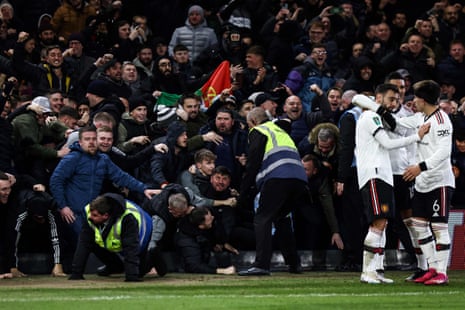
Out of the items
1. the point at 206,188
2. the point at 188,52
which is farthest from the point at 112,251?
the point at 188,52

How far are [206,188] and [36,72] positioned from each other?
3.96 metres

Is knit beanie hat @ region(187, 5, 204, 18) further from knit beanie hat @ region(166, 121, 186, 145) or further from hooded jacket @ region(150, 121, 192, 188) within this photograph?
knit beanie hat @ region(166, 121, 186, 145)

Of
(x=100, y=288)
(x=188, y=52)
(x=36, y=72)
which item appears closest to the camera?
(x=100, y=288)

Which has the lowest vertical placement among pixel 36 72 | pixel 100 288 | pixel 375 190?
pixel 100 288

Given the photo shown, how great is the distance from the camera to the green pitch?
11.9 meters

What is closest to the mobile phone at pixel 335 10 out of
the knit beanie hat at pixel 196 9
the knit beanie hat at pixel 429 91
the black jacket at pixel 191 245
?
the knit beanie hat at pixel 196 9

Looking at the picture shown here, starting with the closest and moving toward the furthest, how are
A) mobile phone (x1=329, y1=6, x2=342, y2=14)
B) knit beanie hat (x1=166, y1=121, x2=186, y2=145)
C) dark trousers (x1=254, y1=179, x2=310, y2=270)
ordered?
dark trousers (x1=254, y1=179, x2=310, y2=270)
knit beanie hat (x1=166, y1=121, x2=186, y2=145)
mobile phone (x1=329, y1=6, x2=342, y2=14)

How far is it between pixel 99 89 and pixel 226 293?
617cm

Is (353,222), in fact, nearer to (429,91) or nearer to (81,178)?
(429,91)

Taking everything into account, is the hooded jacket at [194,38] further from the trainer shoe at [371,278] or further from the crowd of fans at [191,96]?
the trainer shoe at [371,278]

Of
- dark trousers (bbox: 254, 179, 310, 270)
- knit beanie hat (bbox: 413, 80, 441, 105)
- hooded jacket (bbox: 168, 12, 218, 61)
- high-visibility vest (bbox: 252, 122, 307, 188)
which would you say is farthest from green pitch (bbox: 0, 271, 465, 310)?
hooded jacket (bbox: 168, 12, 218, 61)

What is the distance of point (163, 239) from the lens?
647 inches

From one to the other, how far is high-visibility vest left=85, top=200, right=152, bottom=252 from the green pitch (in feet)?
1.50

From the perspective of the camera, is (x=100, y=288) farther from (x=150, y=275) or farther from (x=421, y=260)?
(x=421, y=260)
